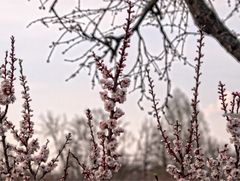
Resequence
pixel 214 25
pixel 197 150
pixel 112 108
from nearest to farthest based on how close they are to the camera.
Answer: pixel 112 108, pixel 197 150, pixel 214 25

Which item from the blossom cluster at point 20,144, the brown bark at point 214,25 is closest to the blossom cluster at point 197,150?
the blossom cluster at point 20,144

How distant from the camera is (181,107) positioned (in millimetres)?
33344

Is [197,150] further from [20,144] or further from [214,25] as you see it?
[214,25]

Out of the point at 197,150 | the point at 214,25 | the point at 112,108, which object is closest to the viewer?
the point at 112,108

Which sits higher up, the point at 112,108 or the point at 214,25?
the point at 214,25

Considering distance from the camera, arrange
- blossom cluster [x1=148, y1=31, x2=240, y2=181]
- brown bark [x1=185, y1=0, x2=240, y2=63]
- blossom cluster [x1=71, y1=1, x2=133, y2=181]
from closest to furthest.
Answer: blossom cluster [x1=71, y1=1, x2=133, y2=181]
blossom cluster [x1=148, y1=31, x2=240, y2=181]
brown bark [x1=185, y1=0, x2=240, y2=63]

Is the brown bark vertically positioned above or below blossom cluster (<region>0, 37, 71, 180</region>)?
above

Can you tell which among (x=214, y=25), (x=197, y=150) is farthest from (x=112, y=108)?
(x=214, y=25)

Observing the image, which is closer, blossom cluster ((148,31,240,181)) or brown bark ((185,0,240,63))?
blossom cluster ((148,31,240,181))

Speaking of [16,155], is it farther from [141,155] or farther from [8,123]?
[141,155]

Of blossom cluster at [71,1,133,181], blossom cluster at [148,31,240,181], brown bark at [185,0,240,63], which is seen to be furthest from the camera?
brown bark at [185,0,240,63]

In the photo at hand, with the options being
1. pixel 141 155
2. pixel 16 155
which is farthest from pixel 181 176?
pixel 141 155

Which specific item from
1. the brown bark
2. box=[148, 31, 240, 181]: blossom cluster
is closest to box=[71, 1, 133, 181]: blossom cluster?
box=[148, 31, 240, 181]: blossom cluster

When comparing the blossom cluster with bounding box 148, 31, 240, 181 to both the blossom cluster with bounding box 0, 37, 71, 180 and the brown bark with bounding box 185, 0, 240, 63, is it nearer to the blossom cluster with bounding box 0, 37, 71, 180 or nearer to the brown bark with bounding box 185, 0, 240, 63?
the blossom cluster with bounding box 0, 37, 71, 180
